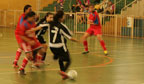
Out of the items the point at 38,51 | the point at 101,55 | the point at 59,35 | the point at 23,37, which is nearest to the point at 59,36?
the point at 59,35

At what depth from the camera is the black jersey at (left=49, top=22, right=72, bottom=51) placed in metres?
9.69

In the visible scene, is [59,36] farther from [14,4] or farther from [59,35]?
[14,4]

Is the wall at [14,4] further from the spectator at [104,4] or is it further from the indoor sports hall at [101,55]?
the spectator at [104,4]

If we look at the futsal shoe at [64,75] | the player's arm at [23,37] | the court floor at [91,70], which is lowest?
the court floor at [91,70]

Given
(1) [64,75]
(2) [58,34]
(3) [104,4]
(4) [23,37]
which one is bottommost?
(1) [64,75]

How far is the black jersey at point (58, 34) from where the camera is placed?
969 cm

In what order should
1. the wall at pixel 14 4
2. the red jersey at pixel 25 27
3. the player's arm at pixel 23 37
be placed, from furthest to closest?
the wall at pixel 14 4
the red jersey at pixel 25 27
the player's arm at pixel 23 37

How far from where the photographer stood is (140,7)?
86.4 feet

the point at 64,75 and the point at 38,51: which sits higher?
the point at 38,51

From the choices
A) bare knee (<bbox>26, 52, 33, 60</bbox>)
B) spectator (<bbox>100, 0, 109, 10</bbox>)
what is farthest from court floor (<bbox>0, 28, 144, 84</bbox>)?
spectator (<bbox>100, 0, 109, 10</bbox>)

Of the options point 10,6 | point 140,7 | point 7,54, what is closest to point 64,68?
point 7,54

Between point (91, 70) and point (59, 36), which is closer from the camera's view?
point (59, 36)

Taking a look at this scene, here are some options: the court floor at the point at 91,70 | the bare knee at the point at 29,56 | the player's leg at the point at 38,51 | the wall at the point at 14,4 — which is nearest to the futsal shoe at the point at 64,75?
the court floor at the point at 91,70

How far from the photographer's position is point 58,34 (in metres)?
9.73
